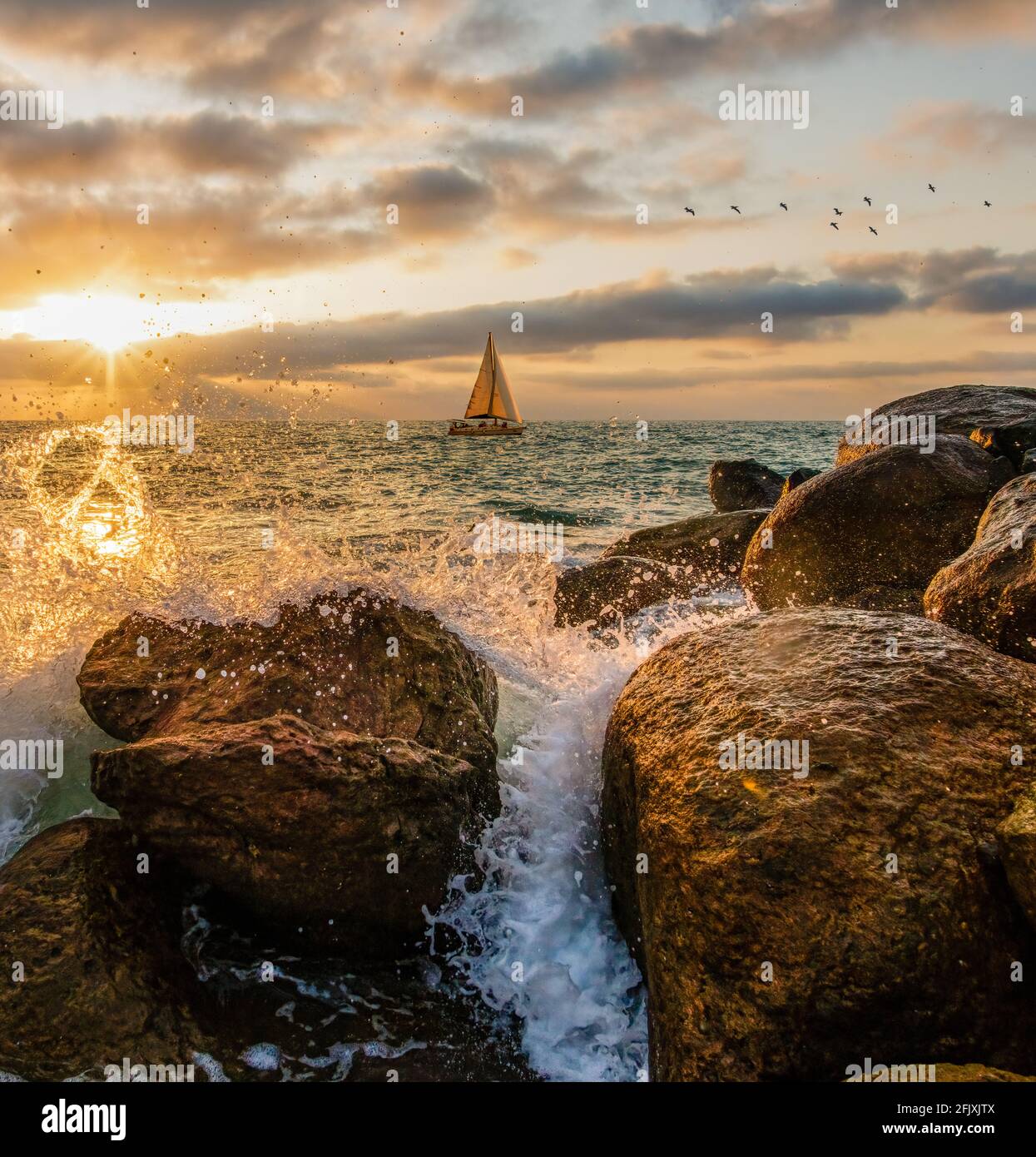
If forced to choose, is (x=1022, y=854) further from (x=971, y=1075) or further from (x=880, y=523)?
(x=880, y=523)

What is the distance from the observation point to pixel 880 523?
7.03 meters

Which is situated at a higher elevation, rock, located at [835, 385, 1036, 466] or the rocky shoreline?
rock, located at [835, 385, 1036, 466]

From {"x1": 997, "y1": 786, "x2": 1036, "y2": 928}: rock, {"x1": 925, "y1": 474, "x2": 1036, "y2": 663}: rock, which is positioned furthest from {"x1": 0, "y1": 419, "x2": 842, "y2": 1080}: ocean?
{"x1": 997, "y1": 786, "x2": 1036, "y2": 928}: rock

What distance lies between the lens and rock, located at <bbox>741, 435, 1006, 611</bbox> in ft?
22.7

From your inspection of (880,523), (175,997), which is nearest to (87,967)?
(175,997)

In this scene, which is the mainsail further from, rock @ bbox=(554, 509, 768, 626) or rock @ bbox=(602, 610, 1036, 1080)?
rock @ bbox=(602, 610, 1036, 1080)

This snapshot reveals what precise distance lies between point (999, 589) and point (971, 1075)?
114 inches

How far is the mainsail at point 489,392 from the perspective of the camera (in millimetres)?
51719

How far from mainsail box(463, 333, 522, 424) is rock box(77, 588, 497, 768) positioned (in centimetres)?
→ 4809
